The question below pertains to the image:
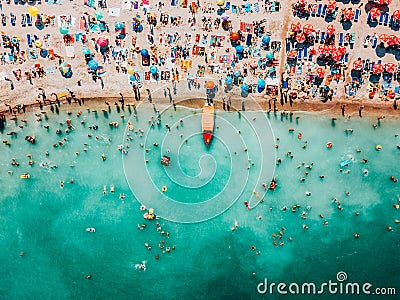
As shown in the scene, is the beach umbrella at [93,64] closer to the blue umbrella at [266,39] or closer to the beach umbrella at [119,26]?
the beach umbrella at [119,26]

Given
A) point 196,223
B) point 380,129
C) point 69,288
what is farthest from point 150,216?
point 380,129

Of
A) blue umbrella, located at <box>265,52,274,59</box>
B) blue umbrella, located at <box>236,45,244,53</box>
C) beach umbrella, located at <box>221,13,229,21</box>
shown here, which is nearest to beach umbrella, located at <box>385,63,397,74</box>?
blue umbrella, located at <box>265,52,274,59</box>

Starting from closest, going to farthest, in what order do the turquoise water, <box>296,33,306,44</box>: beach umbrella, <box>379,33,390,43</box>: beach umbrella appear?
<box>379,33,390,43</box>: beach umbrella, <box>296,33,306,44</box>: beach umbrella, the turquoise water

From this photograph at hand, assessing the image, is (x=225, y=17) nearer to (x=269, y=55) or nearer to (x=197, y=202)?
(x=269, y=55)

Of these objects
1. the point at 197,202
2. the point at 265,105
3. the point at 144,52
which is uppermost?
the point at 144,52

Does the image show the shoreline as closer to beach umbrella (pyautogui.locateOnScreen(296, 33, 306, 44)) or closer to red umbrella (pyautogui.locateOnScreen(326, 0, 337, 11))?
beach umbrella (pyautogui.locateOnScreen(296, 33, 306, 44))

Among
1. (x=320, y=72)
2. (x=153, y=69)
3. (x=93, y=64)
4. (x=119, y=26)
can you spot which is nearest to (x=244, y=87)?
(x=320, y=72)

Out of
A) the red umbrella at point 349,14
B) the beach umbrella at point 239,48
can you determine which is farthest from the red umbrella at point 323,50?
the beach umbrella at point 239,48

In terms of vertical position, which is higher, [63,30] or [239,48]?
[63,30]
